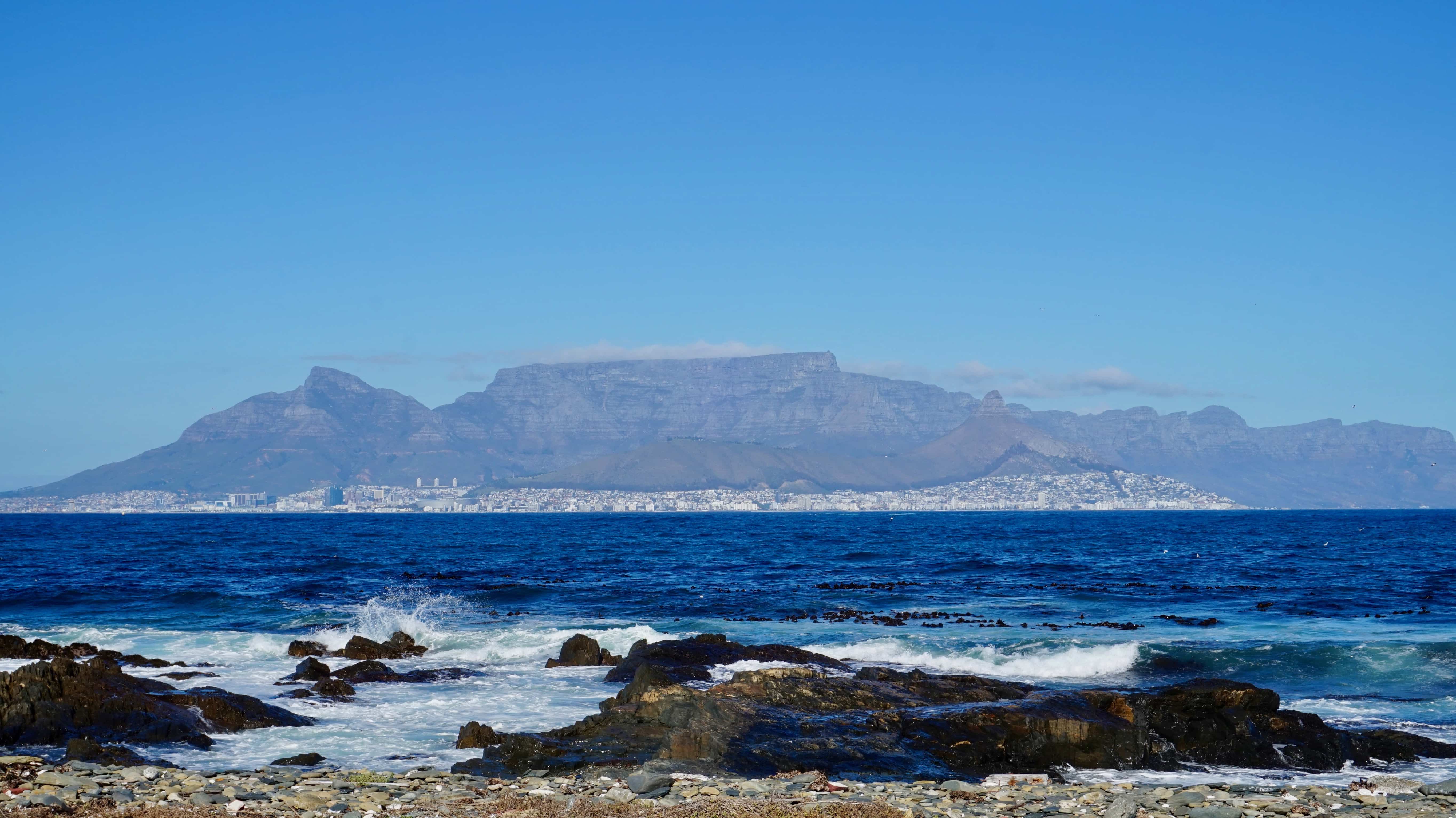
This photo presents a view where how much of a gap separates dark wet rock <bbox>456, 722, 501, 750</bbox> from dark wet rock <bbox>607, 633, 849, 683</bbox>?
22.0 ft

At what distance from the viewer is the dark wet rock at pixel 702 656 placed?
27.0 metres

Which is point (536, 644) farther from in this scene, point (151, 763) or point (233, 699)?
point (151, 763)

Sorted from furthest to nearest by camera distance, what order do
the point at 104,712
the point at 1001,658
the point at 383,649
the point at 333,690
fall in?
the point at 383,649
the point at 1001,658
the point at 333,690
the point at 104,712

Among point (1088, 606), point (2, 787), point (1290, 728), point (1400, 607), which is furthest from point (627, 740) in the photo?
point (1400, 607)

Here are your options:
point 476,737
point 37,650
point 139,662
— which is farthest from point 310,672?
point 476,737

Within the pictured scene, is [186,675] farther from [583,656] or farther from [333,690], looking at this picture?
[583,656]

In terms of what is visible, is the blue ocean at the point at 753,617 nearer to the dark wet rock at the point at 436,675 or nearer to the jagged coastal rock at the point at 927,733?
the dark wet rock at the point at 436,675

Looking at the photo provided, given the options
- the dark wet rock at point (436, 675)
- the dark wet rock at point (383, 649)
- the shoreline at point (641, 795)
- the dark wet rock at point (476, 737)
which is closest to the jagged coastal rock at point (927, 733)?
the dark wet rock at point (476, 737)

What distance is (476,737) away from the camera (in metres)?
19.4

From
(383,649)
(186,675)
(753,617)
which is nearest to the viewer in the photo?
(186,675)

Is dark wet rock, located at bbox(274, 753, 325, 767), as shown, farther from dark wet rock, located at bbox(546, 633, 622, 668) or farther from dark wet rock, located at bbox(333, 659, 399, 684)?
dark wet rock, located at bbox(546, 633, 622, 668)

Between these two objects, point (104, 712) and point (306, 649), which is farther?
point (306, 649)

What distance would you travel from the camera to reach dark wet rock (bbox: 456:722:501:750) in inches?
759

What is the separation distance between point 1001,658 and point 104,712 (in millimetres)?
22043
